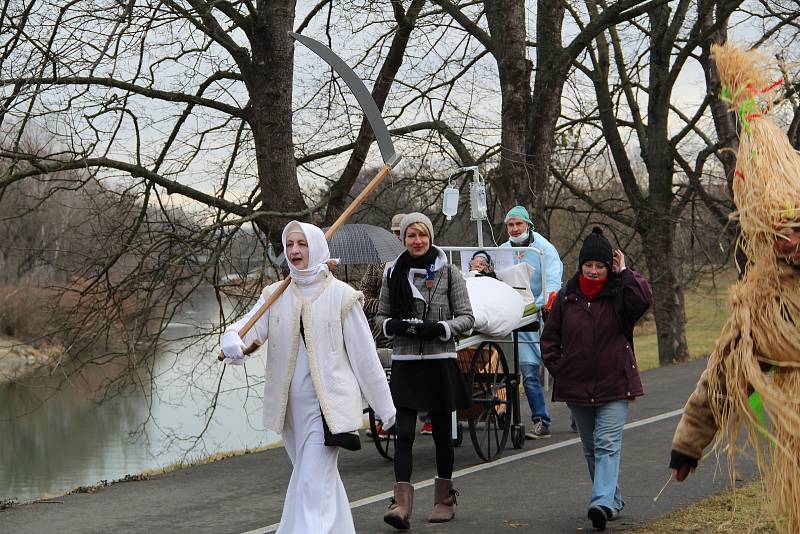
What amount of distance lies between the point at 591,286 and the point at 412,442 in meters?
1.54

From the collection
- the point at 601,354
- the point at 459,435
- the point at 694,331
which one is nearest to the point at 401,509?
the point at 601,354

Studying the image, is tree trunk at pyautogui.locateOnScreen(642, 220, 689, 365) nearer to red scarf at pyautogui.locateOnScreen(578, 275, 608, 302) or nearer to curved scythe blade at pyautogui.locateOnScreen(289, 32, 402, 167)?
curved scythe blade at pyautogui.locateOnScreen(289, 32, 402, 167)

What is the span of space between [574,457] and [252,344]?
440 centimetres

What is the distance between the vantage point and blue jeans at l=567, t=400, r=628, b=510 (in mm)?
7145

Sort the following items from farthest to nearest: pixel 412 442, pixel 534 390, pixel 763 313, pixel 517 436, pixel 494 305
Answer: pixel 534 390 < pixel 517 436 < pixel 494 305 < pixel 412 442 < pixel 763 313

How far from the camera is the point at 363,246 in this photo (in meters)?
11.8

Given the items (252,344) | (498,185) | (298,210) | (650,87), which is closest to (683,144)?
(650,87)

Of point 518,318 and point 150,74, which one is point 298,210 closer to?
point 150,74

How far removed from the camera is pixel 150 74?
14906 millimetres

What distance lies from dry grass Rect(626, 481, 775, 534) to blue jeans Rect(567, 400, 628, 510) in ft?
1.00

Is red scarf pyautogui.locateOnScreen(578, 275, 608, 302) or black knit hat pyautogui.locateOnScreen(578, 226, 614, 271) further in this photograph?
red scarf pyautogui.locateOnScreen(578, 275, 608, 302)

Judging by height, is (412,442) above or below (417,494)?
above

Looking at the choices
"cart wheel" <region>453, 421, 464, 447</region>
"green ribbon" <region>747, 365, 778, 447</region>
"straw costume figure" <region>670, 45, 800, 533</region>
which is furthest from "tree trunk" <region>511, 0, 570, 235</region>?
"green ribbon" <region>747, 365, 778, 447</region>

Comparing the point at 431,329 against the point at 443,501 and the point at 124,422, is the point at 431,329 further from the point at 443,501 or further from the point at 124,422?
the point at 124,422
